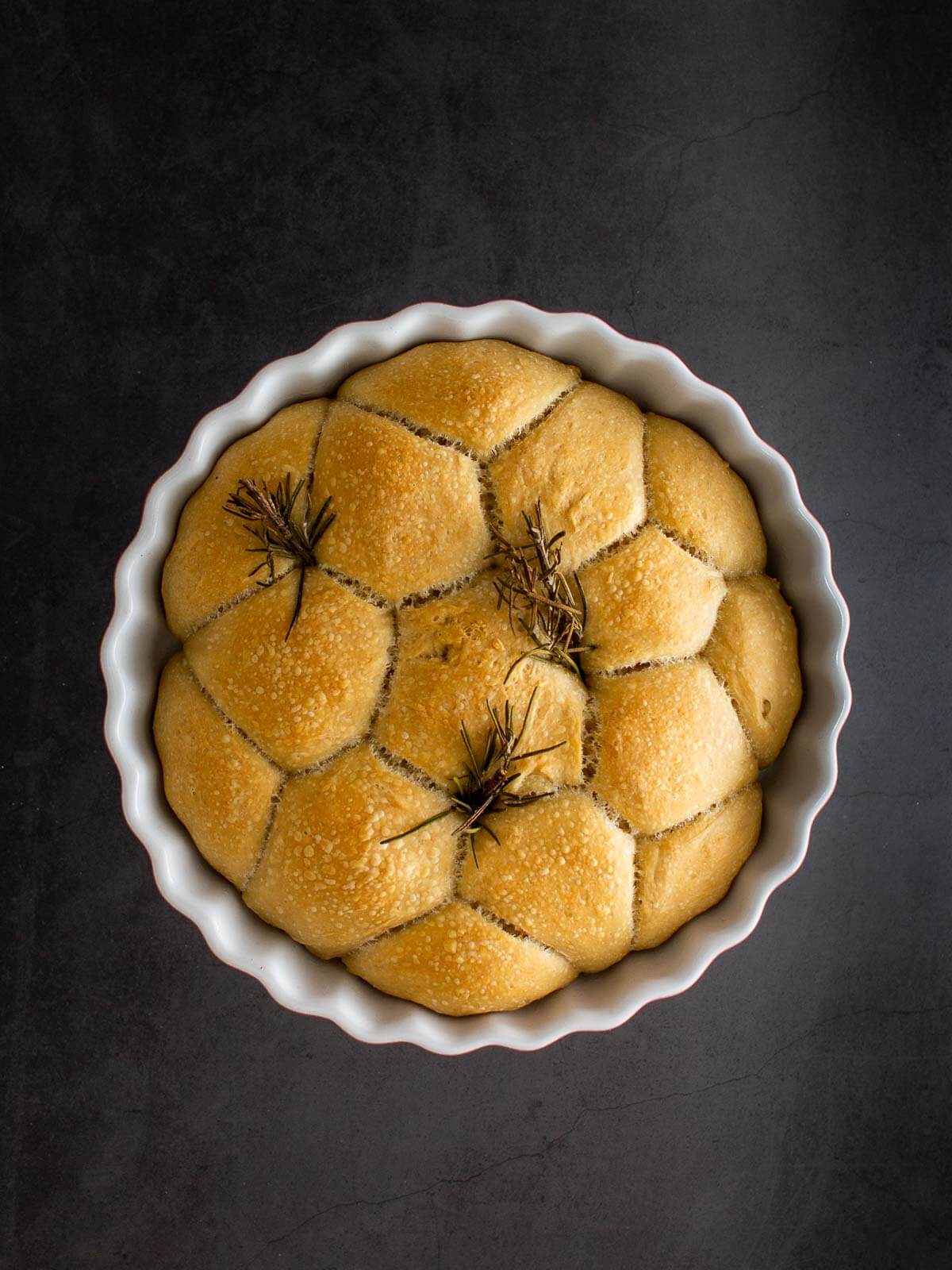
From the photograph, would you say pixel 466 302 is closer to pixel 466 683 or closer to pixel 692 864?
pixel 466 683

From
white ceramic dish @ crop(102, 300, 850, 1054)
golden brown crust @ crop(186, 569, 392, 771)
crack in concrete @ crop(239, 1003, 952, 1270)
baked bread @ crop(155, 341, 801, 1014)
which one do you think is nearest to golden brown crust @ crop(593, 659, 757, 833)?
baked bread @ crop(155, 341, 801, 1014)

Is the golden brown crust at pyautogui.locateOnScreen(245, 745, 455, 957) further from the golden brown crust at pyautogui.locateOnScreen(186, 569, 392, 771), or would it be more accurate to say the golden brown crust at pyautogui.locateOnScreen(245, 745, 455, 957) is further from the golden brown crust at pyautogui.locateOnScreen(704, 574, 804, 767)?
the golden brown crust at pyautogui.locateOnScreen(704, 574, 804, 767)

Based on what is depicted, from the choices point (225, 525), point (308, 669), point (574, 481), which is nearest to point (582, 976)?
point (308, 669)

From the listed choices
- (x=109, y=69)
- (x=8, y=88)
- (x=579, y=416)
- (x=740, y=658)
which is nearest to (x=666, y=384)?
(x=579, y=416)

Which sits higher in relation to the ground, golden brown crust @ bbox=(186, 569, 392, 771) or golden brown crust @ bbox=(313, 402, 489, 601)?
golden brown crust @ bbox=(313, 402, 489, 601)

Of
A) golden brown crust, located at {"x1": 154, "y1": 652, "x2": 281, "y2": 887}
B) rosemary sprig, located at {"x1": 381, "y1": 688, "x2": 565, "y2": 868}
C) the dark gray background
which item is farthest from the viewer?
the dark gray background

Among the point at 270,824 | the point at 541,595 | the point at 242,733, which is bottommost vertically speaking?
the point at 270,824

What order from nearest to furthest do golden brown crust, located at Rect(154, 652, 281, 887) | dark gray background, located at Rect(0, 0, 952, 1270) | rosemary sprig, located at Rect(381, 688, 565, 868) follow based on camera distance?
rosemary sprig, located at Rect(381, 688, 565, 868), golden brown crust, located at Rect(154, 652, 281, 887), dark gray background, located at Rect(0, 0, 952, 1270)

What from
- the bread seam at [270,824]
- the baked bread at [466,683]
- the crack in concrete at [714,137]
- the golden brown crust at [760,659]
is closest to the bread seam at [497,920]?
the baked bread at [466,683]
